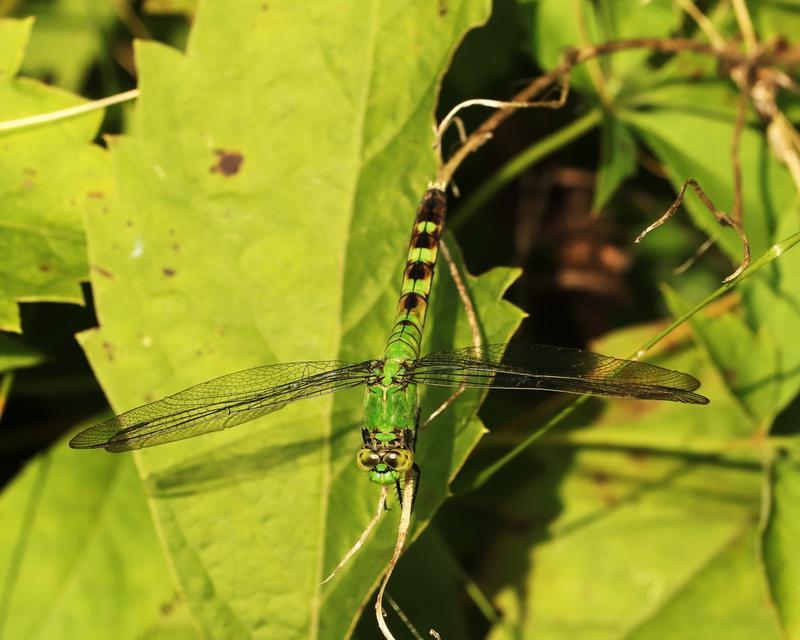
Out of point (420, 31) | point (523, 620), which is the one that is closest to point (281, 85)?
point (420, 31)

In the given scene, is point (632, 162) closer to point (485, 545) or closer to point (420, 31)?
point (420, 31)

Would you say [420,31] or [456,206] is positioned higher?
[420,31]

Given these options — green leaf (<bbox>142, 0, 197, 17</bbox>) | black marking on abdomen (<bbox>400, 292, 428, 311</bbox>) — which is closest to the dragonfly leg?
black marking on abdomen (<bbox>400, 292, 428, 311</bbox>)

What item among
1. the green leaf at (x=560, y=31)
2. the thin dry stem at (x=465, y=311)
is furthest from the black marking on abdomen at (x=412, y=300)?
the green leaf at (x=560, y=31)

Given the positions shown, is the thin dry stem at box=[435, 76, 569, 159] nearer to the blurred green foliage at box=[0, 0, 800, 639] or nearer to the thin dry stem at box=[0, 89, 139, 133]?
the blurred green foliage at box=[0, 0, 800, 639]

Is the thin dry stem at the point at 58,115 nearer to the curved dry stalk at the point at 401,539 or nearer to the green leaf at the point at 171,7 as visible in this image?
the green leaf at the point at 171,7

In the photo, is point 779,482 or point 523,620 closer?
point 779,482

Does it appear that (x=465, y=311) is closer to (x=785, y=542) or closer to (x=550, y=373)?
(x=550, y=373)

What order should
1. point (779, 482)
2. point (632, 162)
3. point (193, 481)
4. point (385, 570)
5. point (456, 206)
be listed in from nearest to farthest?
point (385, 570)
point (193, 481)
point (779, 482)
point (632, 162)
point (456, 206)
